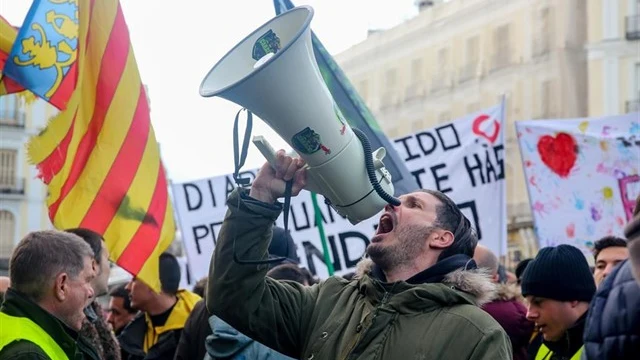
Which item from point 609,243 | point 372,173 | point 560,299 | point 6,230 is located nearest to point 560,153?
point 609,243

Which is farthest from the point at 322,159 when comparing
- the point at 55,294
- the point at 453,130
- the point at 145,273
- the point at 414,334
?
the point at 453,130

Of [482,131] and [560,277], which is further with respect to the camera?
[482,131]

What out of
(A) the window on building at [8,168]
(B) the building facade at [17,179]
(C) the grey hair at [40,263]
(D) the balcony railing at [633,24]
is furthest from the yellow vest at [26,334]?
(A) the window on building at [8,168]

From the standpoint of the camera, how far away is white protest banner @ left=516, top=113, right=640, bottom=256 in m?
9.56

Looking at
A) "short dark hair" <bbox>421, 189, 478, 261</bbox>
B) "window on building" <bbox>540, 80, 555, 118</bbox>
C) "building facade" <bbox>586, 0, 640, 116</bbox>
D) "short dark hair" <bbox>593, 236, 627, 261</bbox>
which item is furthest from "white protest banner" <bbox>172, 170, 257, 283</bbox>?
"window on building" <bbox>540, 80, 555, 118</bbox>

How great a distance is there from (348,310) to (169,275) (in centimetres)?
371

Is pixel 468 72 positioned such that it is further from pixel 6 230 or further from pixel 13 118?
pixel 6 230

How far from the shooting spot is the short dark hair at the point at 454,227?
423cm

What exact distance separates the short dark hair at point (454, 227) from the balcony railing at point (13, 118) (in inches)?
1776

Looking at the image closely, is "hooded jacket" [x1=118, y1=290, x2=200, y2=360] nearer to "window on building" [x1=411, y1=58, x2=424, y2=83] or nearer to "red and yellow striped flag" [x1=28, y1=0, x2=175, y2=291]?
"red and yellow striped flag" [x1=28, y1=0, x2=175, y2=291]

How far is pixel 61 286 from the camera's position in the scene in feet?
15.4

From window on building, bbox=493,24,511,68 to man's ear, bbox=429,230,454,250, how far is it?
37.5 meters

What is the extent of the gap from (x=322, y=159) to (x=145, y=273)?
11.8 feet

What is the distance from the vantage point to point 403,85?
4459 cm
